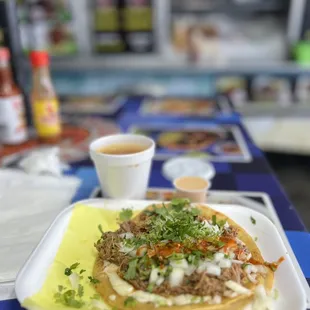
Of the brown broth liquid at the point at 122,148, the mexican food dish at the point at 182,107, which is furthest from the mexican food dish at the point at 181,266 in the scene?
the mexican food dish at the point at 182,107

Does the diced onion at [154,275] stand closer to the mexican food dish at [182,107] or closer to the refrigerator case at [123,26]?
the mexican food dish at [182,107]

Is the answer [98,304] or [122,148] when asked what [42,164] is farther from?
[98,304]

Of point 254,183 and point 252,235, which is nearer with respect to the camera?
point 252,235

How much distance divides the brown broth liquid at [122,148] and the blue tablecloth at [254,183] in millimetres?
152

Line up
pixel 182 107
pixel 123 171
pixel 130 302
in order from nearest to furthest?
pixel 130 302
pixel 123 171
pixel 182 107

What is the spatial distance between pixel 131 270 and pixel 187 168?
62 cm

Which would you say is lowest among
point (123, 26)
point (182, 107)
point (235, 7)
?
point (182, 107)

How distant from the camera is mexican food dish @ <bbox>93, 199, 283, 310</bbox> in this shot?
70cm

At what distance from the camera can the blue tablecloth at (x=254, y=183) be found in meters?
0.95

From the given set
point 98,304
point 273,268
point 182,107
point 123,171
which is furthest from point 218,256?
point 182,107

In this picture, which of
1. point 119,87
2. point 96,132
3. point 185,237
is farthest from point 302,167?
point 185,237

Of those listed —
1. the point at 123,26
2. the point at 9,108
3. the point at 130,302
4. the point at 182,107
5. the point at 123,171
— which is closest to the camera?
the point at 130,302

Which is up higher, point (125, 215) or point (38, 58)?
point (38, 58)

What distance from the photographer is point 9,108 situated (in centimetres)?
146
